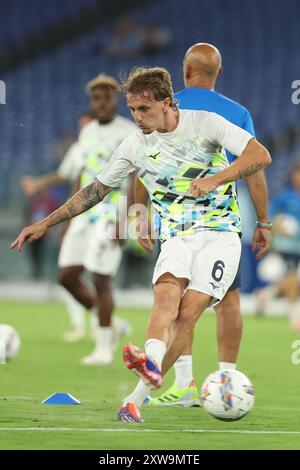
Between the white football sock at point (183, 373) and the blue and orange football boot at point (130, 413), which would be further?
the white football sock at point (183, 373)

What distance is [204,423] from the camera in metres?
6.60

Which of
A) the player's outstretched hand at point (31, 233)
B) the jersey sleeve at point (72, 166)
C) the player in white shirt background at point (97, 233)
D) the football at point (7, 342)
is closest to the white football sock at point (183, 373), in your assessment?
the player's outstretched hand at point (31, 233)

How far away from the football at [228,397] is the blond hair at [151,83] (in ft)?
4.97

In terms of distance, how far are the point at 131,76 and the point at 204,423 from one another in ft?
6.20

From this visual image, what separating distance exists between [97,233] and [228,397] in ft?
15.3

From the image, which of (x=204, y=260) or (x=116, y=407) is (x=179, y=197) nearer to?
(x=204, y=260)

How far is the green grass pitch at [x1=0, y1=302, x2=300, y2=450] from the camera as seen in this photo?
19.0 feet

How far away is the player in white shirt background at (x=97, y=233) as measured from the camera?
34.1 ft

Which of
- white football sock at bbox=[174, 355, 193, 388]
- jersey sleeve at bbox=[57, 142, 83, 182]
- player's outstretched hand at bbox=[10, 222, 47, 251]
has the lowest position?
white football sock at bbox=[174, 355, 193, 388]

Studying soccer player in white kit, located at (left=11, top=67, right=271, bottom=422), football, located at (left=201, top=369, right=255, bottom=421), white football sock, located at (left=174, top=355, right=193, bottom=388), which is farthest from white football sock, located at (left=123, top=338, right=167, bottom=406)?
white football sock, located at (left=174, top=355, right=193, bottom=388)

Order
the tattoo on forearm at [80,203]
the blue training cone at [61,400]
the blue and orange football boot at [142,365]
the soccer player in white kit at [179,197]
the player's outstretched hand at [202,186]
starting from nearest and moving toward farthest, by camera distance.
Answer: the blue and orange football boot at [142,365], the player's outstretched hand at [202,186], the soccer player in white kit at [179,197], the tattoo on forearm at [80,203], the blue training cone at [61,400]

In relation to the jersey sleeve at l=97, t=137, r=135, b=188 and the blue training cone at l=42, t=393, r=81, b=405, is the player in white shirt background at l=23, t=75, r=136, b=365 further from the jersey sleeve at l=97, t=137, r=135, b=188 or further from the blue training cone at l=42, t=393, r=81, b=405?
Answer: the jersey sleeve at l=97, t=137, r=135, b=188
